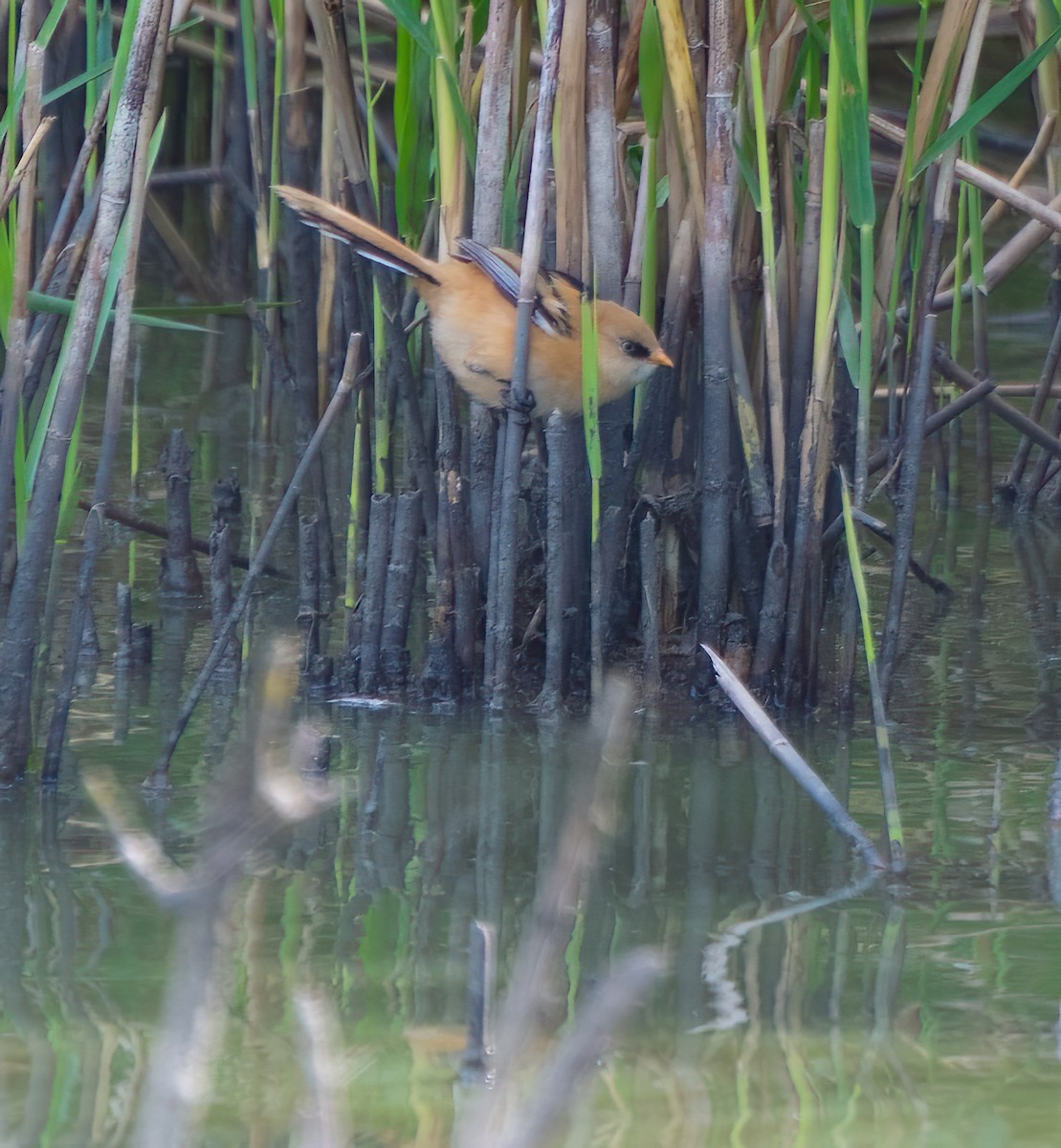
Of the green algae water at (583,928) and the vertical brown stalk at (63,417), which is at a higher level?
the vertical brown stalk at (63,417)

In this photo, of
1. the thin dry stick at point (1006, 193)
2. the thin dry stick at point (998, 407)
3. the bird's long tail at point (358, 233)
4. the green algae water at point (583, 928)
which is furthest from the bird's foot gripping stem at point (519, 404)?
the thin dry stick at point (998, 407)

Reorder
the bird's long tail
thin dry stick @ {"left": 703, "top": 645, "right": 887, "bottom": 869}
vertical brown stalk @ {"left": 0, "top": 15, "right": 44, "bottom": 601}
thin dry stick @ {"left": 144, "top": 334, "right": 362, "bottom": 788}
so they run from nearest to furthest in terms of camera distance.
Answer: thin dry stick @ {"left": 703, "top": 645, "right": 887, "bottom": 869}, vertical brown stalk @ {"left": 0, "top": 15, "right": 44, "bottom": 601}, thin dry stick @ {"left": 144, "top": 334, "right": 362, "bottom": 788}, the bird's long tail

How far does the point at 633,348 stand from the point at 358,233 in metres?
0.57

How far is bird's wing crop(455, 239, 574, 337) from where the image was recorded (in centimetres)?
303

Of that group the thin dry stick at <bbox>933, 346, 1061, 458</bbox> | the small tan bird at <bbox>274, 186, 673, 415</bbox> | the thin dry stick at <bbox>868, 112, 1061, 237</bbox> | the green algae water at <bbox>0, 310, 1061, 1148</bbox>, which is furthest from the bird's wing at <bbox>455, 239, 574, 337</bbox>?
the thin dry stick at <bbox>933, 346, 1061, 458</bbox>

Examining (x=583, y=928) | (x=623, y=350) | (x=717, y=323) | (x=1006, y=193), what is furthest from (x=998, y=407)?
(x=583, y=928)

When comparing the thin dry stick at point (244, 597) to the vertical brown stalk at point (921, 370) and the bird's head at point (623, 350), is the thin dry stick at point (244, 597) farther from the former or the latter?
the vertical brown stalk at point (921, 370)

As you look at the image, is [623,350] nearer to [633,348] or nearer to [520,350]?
[633,348]

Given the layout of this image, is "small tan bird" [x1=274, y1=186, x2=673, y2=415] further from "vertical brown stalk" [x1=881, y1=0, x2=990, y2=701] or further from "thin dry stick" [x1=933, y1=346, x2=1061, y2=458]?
"thin dry stick" [x1=933, y1=346, x2=1061, y2=458]

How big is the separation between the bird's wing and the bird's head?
83mm

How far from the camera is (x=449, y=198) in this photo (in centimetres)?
322

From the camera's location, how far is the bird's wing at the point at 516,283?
3.03 m

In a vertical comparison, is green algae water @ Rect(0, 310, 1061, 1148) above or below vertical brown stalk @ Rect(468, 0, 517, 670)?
below

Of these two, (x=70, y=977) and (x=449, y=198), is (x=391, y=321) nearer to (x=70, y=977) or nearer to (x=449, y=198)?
(x=449, y=198)
